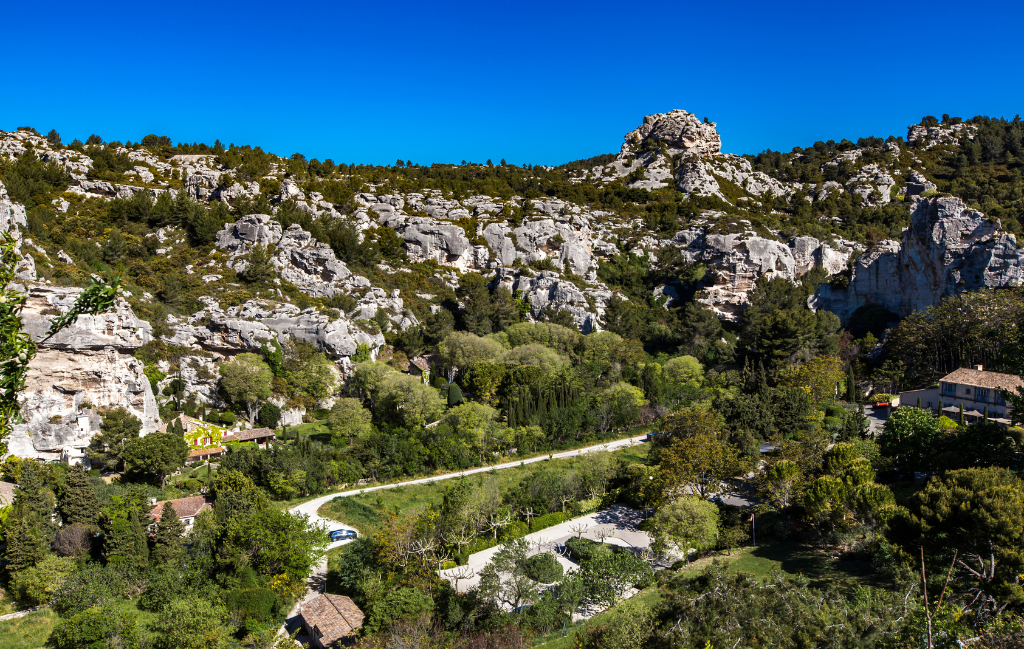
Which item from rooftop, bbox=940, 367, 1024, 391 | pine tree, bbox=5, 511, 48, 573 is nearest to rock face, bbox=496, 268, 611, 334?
rooftop, bbox=940, 367, 1024, 391

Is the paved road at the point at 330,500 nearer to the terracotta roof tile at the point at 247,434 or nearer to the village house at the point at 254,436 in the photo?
the village house at the point at 254,436

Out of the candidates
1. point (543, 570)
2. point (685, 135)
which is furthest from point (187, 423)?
point (685, 135)

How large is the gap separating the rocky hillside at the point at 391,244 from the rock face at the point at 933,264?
0.15 m

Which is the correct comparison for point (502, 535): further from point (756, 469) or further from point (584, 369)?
point (584, 369)

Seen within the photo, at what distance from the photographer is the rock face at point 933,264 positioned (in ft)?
154

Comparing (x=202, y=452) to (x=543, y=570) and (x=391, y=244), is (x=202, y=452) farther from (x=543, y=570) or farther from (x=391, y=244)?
(x=391, y=244)

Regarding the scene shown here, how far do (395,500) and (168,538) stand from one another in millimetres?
10164

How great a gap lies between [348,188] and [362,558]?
5605 centimetres

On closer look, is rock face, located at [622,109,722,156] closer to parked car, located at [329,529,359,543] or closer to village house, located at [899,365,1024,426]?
village house, located at [899,365,1024,426]

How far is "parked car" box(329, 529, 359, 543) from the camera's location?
25719mm

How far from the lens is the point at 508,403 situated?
38.9 metres

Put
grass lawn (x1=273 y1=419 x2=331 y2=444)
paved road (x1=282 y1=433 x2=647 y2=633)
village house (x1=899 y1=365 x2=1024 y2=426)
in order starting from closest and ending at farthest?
paved road (x1=282 y1=433 x2=647 y2=633) → village house (x1=899 y1=365 x2=1024 y2=426) → grass lawn (x1=273 y1=419 x2=331 y2=444)

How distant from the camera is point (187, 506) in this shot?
26.4 m

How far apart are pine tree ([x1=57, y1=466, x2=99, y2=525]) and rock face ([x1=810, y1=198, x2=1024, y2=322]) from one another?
60.8m
